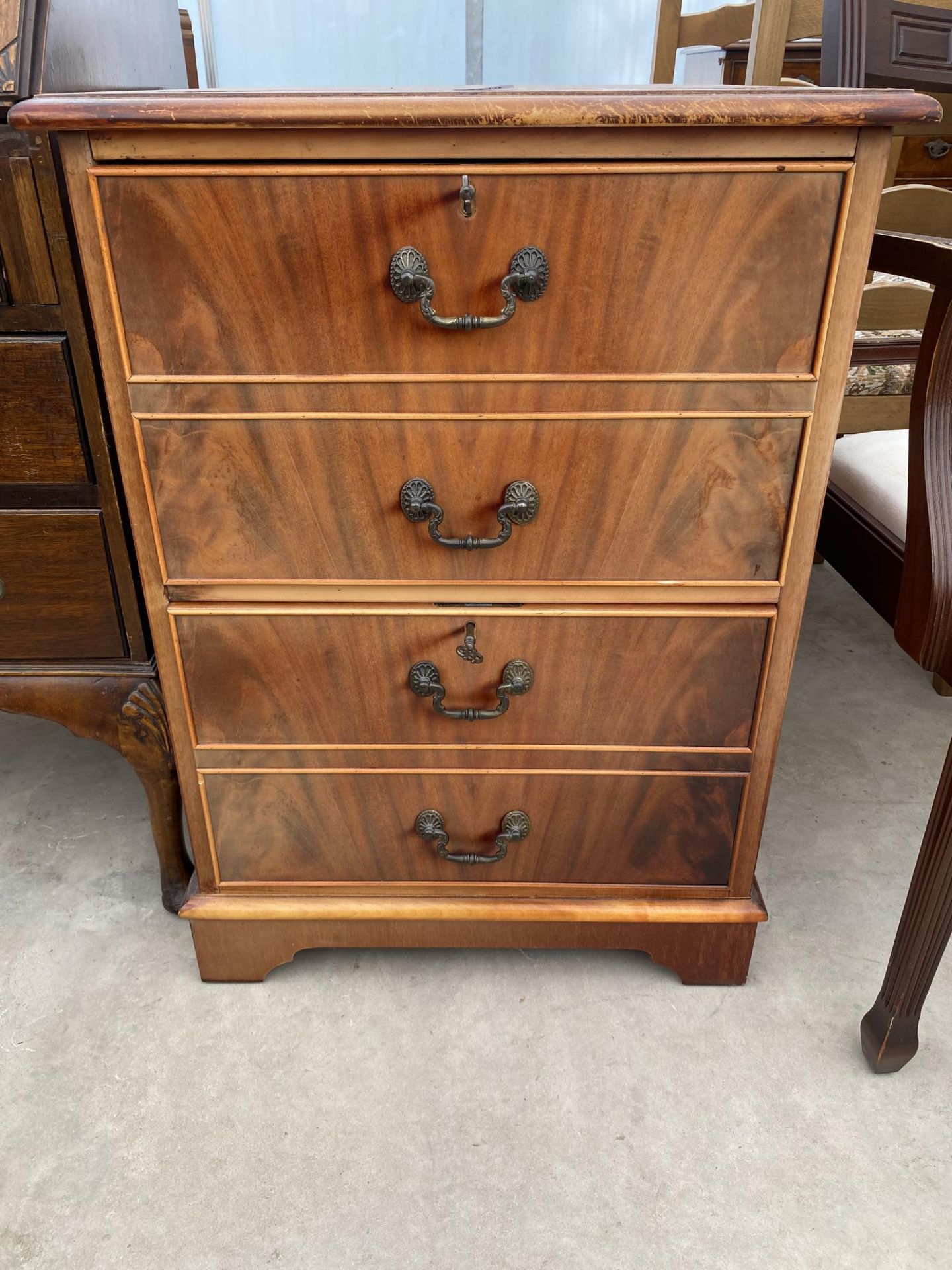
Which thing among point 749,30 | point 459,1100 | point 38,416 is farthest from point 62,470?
point 749,30

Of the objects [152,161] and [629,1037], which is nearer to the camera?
[152,161]

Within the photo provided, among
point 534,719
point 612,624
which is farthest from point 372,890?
point 612,624

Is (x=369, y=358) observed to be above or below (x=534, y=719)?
above

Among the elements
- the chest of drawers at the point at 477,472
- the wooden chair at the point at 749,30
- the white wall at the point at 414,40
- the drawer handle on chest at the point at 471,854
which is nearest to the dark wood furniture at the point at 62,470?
the chest of drawers at the point at 477,472

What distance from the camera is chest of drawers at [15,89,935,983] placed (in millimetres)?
662

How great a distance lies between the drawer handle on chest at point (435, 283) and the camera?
678 mm

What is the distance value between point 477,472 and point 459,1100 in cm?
63

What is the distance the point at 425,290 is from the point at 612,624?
341 millimetres

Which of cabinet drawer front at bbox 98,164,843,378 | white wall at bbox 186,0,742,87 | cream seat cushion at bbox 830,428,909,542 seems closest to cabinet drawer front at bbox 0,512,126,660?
cabinet drawer front at bbox 98,164,843,378

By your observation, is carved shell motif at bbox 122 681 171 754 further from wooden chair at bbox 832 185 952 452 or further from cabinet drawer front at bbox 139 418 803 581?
wooden chair at bbox 832 185 952 452

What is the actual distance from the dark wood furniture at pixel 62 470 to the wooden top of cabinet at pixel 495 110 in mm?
166

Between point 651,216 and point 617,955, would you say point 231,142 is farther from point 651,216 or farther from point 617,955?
point 617,955

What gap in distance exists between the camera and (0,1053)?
37.7 inches

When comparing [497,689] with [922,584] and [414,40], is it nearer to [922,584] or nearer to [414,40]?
[922,584]
